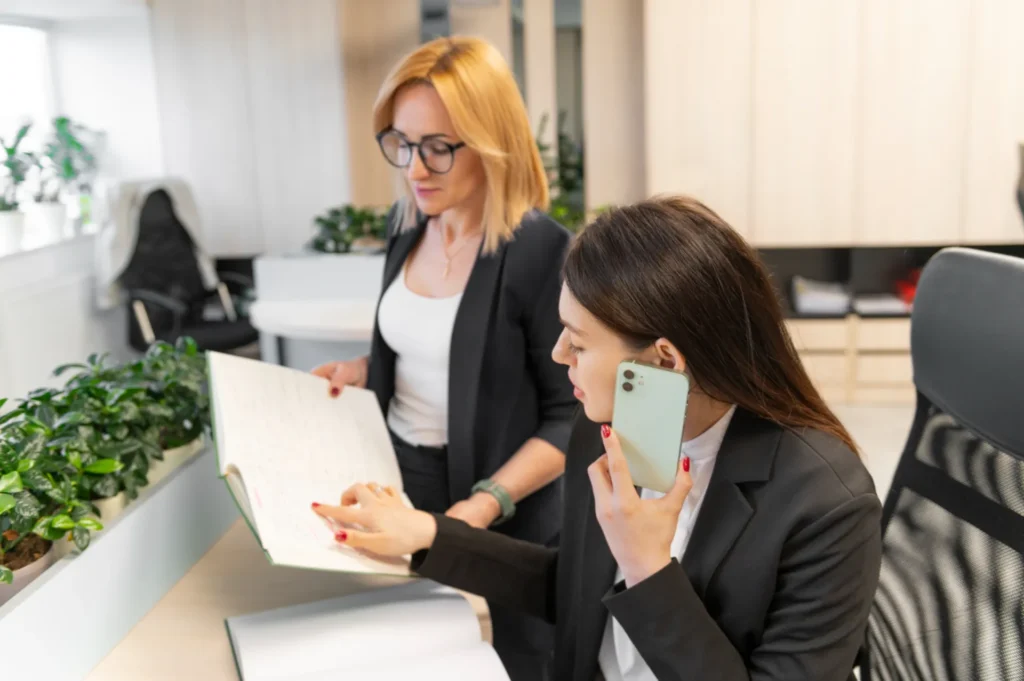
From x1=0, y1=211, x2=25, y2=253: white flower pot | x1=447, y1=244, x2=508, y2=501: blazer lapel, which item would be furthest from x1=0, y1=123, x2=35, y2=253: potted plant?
x1=447, y1=244, x2=508, y2=501: blazer lapel

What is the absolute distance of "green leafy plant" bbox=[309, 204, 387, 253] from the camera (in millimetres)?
3973

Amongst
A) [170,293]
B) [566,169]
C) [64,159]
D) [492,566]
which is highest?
[64,159]

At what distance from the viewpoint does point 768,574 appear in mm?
941

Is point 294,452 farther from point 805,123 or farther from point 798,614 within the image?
point 805,123

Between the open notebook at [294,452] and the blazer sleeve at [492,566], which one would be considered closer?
the open notebook at [294,452]

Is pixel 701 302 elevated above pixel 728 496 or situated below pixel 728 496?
above

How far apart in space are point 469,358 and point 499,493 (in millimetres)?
212

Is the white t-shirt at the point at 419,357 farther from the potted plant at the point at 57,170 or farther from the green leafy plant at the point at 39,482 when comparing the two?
the potted plant at the point at 57,170


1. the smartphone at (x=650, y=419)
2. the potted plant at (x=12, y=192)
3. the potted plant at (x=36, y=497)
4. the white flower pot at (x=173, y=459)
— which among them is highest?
the potted plant at (x=12, y=192)

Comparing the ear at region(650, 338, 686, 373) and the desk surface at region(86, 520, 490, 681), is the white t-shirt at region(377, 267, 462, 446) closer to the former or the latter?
the desk surface at region(86, 520, 490, 681)

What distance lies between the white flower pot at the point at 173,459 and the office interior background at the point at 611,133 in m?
1.69

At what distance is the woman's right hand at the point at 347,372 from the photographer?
58.6 inches

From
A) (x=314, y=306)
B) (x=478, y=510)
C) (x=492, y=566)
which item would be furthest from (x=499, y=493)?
(x=314, y=306)

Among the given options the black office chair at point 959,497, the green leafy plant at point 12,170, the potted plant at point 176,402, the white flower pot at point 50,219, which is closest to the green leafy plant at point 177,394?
the potted plant at point 176,402
